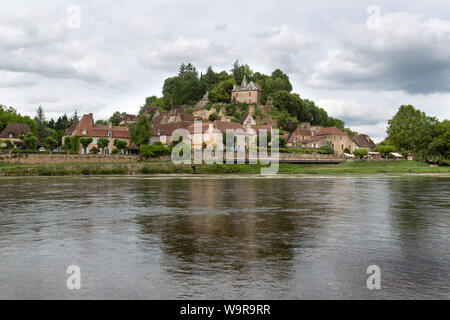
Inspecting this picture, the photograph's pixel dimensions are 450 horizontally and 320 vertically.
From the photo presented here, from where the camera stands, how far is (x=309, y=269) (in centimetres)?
1259

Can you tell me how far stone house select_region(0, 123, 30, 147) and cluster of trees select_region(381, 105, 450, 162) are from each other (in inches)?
4260

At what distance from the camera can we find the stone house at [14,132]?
4471 inches

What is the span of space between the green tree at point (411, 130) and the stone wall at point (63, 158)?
67.8m

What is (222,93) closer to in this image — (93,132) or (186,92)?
(186,92)

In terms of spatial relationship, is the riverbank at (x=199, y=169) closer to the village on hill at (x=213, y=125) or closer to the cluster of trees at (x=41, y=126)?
the village on hill at (x=213, y=125)

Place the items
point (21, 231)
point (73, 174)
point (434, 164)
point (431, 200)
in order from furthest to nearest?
point (434, 164) → point (73, 174) → point (431, 200) → point (21, 231)

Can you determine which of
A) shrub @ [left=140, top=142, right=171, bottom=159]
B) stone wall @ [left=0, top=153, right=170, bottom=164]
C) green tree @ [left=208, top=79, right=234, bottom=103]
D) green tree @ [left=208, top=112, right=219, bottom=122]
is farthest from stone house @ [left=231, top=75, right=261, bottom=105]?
stone wall @ [left=0, top=153, right=170, bottom=164]

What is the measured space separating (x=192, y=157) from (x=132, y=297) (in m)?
84.5

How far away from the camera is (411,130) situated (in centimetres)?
12081

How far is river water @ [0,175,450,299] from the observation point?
10.7 meters

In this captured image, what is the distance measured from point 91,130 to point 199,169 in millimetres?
44674
